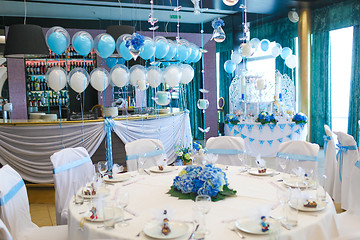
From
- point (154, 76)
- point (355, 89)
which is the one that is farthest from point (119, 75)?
point (355, 89)

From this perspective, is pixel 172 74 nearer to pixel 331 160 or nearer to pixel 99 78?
pixel 99 78

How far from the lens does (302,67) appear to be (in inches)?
350

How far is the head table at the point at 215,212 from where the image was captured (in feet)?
6.41

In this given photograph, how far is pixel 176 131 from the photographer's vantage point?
755cm

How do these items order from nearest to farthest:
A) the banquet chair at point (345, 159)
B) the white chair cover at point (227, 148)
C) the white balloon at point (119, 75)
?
the white chair cover at point (227, 148) < the banquet chair at point (345, 159) < the white balloon at point (119, 75)

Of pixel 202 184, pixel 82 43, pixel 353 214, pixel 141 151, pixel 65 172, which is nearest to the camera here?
pixel 202 184

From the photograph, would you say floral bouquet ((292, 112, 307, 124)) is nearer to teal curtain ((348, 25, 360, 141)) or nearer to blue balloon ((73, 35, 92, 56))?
teal curtain ((348, 25, 360, 141))

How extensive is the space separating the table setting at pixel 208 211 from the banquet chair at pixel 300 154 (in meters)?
0.64

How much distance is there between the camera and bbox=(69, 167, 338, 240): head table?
1.96m

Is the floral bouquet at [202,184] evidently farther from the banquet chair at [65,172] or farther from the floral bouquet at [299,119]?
the floral bouquet at [299,119]

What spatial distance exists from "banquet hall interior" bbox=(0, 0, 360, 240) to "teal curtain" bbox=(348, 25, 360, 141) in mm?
27

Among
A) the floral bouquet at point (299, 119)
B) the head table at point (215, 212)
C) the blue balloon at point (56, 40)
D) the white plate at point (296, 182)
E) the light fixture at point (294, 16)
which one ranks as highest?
the light fixture at point (294, 16)

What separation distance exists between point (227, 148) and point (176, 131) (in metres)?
3.43

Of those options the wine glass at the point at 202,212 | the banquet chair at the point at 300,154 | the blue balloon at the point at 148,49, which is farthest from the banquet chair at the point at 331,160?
the wine glass at the point at 202,212
